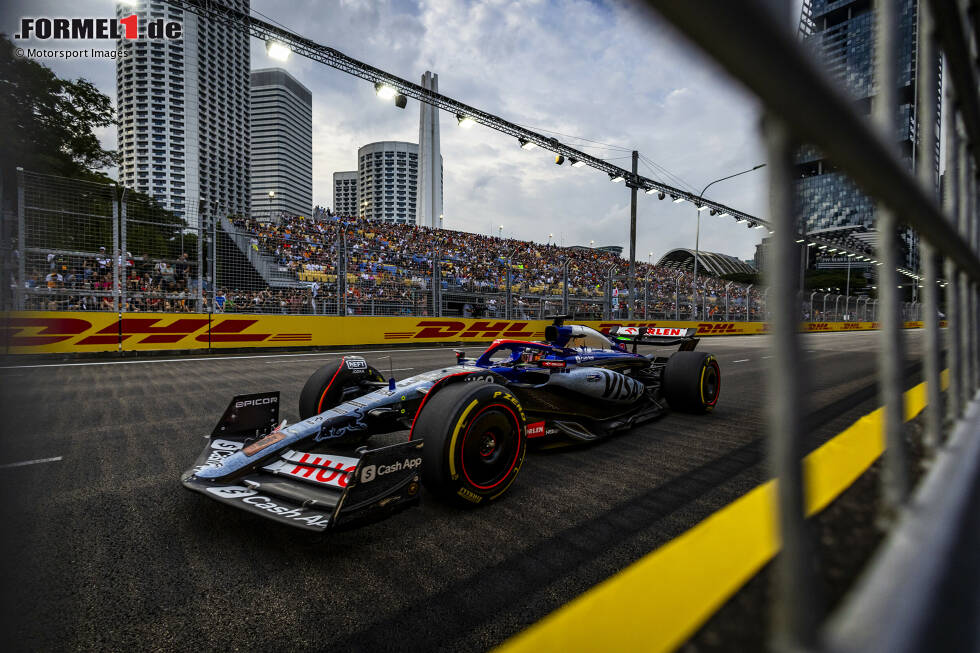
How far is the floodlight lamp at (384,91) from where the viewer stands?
13578mm

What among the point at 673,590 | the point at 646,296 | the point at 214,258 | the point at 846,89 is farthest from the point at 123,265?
the point at 646,296

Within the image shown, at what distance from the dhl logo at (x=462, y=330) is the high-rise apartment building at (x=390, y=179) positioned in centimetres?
9640

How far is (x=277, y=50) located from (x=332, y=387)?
11987 millimetres

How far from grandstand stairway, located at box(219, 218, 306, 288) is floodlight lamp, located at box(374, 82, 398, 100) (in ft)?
Result: 19.8

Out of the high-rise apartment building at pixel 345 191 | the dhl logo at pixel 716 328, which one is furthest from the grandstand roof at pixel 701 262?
the high-rise apartment building at pixel 345 191

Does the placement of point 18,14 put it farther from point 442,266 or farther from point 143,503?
point 442,266

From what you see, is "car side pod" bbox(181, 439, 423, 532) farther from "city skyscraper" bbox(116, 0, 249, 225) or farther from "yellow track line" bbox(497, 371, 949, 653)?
"city skyscraper" bbox(116, 0, 249, 225)

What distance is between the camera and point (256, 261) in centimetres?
1078

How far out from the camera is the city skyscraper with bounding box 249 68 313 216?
78.4 meters

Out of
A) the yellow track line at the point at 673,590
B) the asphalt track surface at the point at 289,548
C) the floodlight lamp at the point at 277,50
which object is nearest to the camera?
the yellow track line at the point at 673,590

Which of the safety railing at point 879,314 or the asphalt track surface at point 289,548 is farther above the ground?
the safety railing at point 879,314

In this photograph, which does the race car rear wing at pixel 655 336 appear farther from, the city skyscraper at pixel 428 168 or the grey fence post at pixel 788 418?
the city skyscraper at pixel 428 168

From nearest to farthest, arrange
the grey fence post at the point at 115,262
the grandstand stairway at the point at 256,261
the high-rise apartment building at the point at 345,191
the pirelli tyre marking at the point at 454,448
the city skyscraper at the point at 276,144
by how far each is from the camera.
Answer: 1. the pirelli tyre marking at the point at 454,448
2. the grey fence post at the point at 115,262
3. the grandstand stairway at the point at 256,261
4. the city skyscraper at the point at 276,144
5. the high-rise apartment building at the point at 345,191

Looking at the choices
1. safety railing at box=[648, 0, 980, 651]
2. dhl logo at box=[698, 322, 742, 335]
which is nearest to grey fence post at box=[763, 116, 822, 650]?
safety railing at box=[648, 0, 980, 651]
